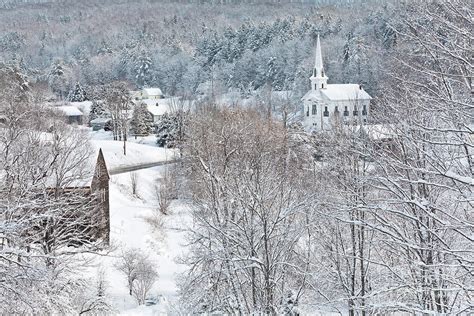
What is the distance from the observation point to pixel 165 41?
126 metres

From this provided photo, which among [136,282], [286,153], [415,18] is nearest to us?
[415,18]

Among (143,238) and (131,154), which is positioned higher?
(131,154)

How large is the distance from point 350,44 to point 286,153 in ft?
158

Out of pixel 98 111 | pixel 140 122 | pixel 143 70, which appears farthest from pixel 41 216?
pixel 143 70

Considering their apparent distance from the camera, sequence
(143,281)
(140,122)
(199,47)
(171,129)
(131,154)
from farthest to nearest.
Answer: (199,47)
(140,122)
(171,129)
(131,154)
(143,281)

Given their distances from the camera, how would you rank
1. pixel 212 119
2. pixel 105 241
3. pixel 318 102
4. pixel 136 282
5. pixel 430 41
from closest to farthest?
pixel 430 41 → pixel 136 282 → pixel 105 241 → pixel 212 119 → pixel 318 102

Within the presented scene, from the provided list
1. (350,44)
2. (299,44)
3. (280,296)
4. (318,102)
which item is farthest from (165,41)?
(280,296)

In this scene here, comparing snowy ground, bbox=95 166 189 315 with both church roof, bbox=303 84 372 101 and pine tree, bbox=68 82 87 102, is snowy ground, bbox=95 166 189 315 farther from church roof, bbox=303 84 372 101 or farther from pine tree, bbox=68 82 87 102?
pine tree, bbox=68 82 87 102

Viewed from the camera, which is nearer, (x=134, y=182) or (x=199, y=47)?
(x=134, y=182)

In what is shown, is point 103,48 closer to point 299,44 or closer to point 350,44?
point 299,44

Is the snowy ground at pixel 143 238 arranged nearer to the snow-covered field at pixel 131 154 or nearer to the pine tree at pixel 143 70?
the snow-covered field at pixel 131 154

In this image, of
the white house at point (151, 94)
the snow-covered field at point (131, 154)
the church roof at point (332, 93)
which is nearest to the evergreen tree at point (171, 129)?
the snow-covered field at point (131, 154)

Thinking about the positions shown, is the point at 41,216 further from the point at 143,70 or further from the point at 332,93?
the point at 143,70

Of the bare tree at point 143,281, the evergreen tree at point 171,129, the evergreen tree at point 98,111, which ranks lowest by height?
the bare tree at point 143,281
